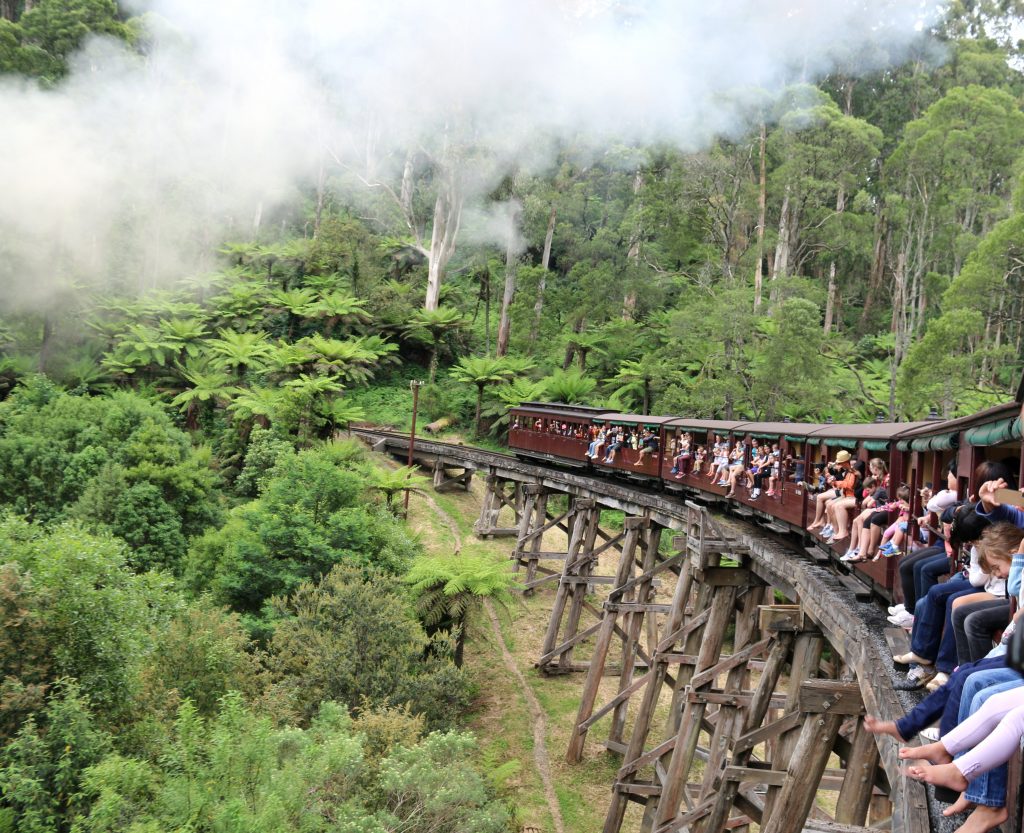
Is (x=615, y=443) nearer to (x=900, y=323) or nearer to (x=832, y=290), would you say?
(x=900, y=323)

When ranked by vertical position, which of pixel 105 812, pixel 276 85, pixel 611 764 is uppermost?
pixel 276 85

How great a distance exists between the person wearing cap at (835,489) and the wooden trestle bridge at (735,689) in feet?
1.68

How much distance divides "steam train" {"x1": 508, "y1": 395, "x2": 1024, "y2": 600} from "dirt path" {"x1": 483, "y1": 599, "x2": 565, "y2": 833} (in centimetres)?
465

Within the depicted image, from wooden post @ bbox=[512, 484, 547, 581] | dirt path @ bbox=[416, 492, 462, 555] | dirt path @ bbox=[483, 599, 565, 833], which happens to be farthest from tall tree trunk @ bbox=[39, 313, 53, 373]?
dirt path @ bbox=[483, 599, 565, 833]

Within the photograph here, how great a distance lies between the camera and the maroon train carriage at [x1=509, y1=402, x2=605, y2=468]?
2175 centimetres

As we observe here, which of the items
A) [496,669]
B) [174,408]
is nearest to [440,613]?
[496,669]

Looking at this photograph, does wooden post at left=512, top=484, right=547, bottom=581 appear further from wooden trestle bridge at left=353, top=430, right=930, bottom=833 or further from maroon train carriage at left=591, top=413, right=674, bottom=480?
maroon train carriage at left=591, top=413, right=674, bottom=480

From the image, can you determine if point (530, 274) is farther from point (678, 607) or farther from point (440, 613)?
point (678, 607)

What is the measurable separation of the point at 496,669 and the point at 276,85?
139 feet

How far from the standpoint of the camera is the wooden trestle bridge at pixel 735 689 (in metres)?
6.28

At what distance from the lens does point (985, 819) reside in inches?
133

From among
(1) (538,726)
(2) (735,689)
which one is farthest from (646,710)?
(1) (538,726)

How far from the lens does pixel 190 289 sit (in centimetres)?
4022

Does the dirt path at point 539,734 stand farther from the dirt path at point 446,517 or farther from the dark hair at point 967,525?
the dark hair at point 967,525
